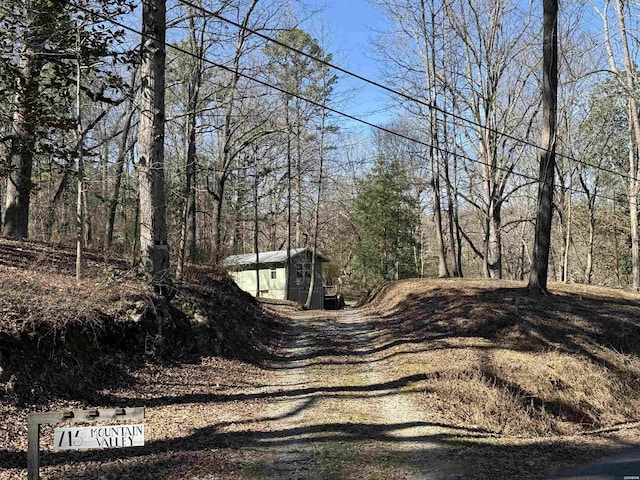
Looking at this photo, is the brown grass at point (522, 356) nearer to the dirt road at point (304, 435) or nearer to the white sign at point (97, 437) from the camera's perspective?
the dirt road at point (304, 435)

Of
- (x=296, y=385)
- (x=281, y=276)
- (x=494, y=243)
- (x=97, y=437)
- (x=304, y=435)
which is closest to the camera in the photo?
(x=97, y=437)

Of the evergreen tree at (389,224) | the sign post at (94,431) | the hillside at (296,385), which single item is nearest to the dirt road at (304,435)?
the hillside at (296,385)

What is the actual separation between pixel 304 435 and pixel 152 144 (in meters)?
6.33

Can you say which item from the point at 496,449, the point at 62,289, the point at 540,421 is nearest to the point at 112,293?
the point at 62,289

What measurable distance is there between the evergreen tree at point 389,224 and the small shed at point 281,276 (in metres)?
3.73

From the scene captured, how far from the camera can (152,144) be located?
966 centimetres

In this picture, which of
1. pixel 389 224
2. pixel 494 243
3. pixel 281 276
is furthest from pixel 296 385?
pixel 389 224

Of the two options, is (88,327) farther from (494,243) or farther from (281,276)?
(281,276)

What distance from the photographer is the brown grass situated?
7.44 meters

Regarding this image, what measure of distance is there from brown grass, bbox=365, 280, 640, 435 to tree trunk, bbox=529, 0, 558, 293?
4.23ft

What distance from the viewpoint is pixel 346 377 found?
879 cm

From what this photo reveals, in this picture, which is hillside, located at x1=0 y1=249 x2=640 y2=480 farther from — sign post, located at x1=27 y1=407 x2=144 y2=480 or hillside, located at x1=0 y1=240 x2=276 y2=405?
sign post, located at x1=27 y1=407 x2=144 y2=480

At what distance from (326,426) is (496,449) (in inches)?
78.3

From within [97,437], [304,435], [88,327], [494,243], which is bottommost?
[304,435]
